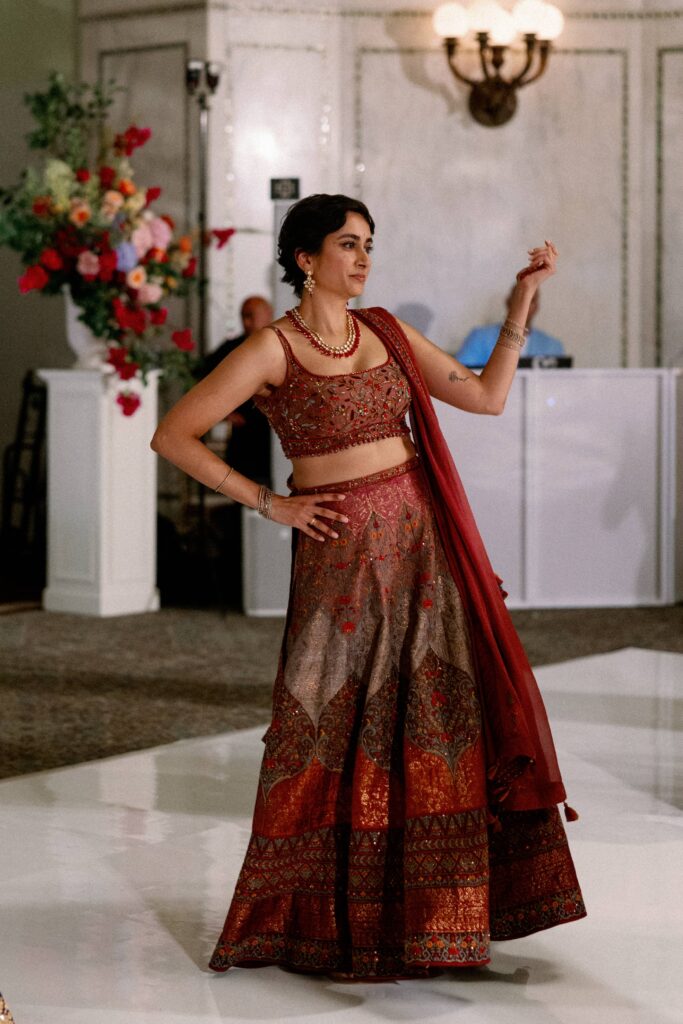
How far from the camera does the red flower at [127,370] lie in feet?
23.8

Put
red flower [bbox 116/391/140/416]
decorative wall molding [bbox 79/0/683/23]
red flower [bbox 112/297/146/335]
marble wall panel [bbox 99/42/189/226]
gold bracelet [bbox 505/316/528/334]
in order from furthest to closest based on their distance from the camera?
marble wall panel [bbox 99/42/189/226] < decorative wall molding [bbox 79/0/683/23] < red flower [bbox 116/391/140/416] < red flower [bbox 112/297/146/335] < gold bracelet [bbox 505/316/528/334]

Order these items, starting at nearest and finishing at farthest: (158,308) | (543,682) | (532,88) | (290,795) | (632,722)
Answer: (290,795) < (632,722) < (543,682) < (158,308) < (532,88)

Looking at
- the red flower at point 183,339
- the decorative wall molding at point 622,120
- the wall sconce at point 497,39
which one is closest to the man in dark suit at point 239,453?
the red flower at point 183,339

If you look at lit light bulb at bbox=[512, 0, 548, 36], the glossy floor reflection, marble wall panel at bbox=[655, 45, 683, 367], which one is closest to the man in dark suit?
lit light bulb at bbox=[512, 0, 548, 36]

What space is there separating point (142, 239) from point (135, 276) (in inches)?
6.6

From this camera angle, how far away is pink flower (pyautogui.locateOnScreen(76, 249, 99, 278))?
7082 mm

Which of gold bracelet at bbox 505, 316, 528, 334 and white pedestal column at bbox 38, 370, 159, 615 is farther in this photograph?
white pedestal column at bbox 38, 370, 159, 615

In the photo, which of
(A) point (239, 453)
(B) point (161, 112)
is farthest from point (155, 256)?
(B) point (161, 112)

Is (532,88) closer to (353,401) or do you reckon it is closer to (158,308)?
(158,308)

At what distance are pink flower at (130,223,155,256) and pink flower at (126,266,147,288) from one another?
0.25 ft

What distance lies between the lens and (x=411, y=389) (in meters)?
2.96

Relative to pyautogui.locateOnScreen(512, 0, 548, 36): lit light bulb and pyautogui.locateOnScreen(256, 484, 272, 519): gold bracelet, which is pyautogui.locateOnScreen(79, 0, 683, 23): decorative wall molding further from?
pyautogui.locateOnScreen(256, 484, 272, 519): gold bracelet

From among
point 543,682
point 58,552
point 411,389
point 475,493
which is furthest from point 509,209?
point 411,389

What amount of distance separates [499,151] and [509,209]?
32 centimetres
